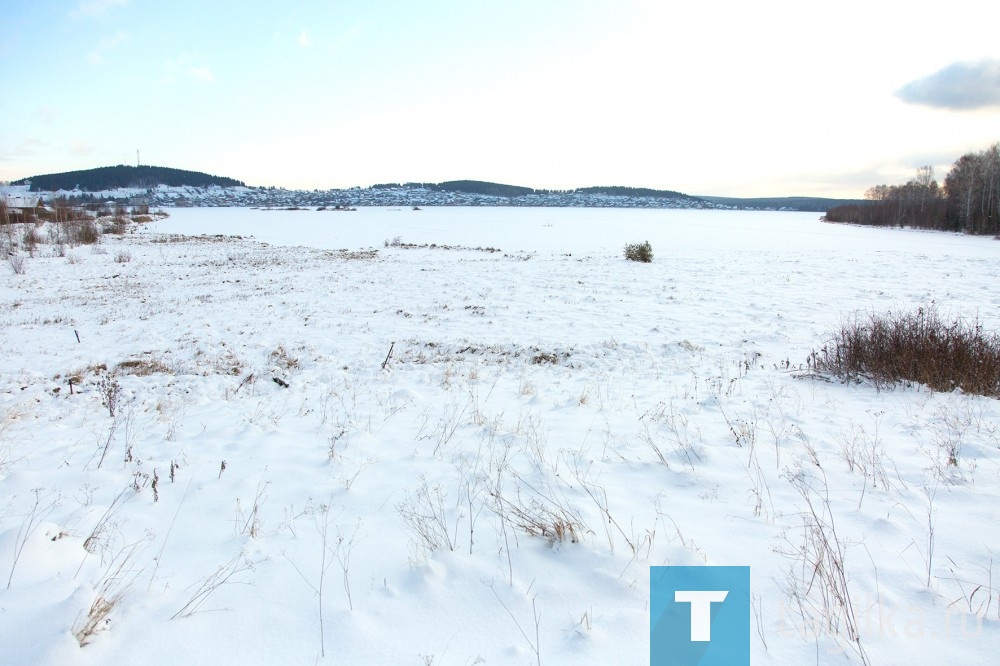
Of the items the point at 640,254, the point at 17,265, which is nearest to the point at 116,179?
the point at 17,265

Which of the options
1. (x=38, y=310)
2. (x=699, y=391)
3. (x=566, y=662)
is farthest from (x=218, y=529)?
(x=38, y=310)

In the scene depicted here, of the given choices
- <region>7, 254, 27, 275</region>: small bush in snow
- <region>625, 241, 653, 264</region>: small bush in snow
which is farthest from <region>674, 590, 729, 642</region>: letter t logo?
<region>7, 254, 27, 275</region>: small bush in snow

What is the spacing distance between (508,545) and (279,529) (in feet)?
5.41

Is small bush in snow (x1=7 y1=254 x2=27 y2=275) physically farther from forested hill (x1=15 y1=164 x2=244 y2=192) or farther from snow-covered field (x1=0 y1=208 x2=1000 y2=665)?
forested hill (x1=15 y1=164 x2=244 y2=192)

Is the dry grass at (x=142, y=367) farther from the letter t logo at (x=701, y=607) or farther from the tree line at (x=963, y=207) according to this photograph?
the tree line at (x=963, y=207)

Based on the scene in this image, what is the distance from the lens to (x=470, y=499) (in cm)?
371

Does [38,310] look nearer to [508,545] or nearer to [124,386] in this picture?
[124,386]

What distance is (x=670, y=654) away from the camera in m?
2.30

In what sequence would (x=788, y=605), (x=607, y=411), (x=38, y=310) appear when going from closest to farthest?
(x=788, y=605)
(x=607, y=411)
(x=38, y=310)

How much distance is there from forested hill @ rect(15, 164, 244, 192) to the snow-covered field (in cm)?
20658
